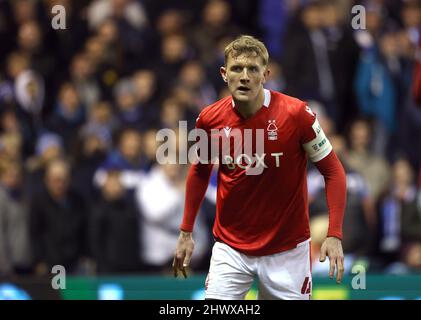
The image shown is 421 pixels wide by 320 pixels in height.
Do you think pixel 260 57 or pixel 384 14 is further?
pixel 384 14

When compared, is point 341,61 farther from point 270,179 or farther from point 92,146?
point 270,179

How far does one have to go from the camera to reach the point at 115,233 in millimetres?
11344

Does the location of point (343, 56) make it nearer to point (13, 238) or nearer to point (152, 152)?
point (152, 152)

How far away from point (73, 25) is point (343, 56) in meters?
3.11

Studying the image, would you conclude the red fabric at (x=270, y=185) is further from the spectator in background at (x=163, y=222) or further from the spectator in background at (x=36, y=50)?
the spectator in background at (x=36, y=50)

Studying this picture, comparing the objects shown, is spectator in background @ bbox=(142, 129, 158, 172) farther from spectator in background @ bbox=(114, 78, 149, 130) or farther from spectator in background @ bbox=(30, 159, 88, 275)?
spectator in background @ bbox=(30, 159, 88, 275)

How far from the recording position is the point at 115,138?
1228 centimetres

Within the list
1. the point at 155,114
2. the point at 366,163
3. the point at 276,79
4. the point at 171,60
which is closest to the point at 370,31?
the point at 276,79

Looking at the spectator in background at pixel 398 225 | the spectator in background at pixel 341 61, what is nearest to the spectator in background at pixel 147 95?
the spectator in background at pixel 341 61

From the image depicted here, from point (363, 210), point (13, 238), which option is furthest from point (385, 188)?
point (13, 238)

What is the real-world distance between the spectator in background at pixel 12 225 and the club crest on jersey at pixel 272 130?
471 centimetres

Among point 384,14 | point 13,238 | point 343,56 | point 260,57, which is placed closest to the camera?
point 260,57

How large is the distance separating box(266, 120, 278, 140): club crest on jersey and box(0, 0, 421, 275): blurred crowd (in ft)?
11.5

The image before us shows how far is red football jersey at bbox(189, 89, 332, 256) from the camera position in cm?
727
